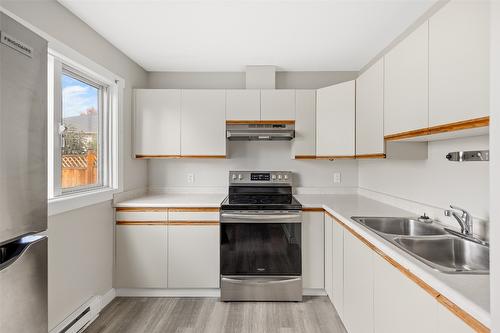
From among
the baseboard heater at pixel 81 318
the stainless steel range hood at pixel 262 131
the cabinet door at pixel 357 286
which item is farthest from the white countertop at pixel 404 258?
the baseboard heater at pixel 81 318

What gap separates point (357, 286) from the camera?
179 centimetres

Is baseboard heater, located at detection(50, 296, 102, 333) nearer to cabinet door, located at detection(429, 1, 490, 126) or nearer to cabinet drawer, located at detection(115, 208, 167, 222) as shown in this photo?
cabinet drawer, located at detection(115, 208, 167, 222)

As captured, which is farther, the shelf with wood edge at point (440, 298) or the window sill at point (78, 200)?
the window sill at point (78, 200)

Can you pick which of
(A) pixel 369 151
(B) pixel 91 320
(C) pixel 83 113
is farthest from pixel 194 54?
(B) pixel 91 320

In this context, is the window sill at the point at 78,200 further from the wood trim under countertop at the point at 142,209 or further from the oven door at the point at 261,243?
the oven door at the point at 261,243

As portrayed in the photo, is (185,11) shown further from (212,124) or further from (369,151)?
(369,151)

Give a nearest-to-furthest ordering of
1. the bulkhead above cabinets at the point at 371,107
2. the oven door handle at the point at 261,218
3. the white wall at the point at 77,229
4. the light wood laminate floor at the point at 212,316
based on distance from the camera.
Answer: the bulkhead above cabinets at the point at 371,107 < the white wall at the point at 77,229 < the light wood laminate floor at the point at 212,316 < the oven door handle at the point at 261,218

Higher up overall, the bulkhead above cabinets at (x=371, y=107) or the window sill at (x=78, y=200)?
the bulkhead above cabinets at (x=371, y=107)

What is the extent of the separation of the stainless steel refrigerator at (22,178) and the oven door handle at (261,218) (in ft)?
5.20

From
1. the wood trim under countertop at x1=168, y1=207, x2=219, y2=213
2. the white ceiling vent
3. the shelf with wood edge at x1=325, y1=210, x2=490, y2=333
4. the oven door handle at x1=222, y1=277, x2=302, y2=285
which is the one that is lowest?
the oven door handle at x1=222, y1=277, x2=302, y2=285

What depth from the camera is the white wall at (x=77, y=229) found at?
1809 mm

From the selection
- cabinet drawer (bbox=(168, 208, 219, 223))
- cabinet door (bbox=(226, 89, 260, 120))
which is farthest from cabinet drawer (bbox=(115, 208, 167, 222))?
cabinet door (bbox=(226, 89, 260, 120))

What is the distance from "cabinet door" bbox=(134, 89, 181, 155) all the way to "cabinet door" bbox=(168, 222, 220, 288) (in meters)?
0.88

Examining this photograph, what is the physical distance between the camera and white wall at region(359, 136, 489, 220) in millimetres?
1549
